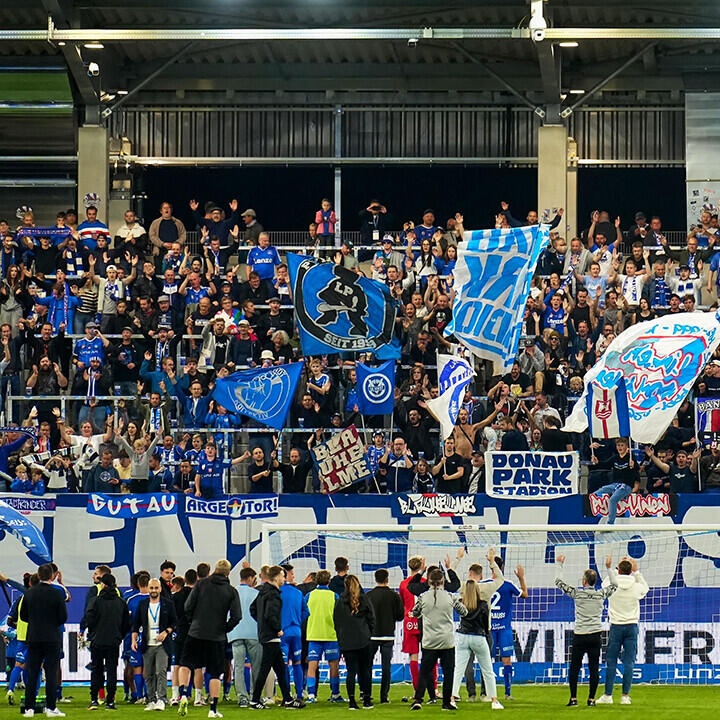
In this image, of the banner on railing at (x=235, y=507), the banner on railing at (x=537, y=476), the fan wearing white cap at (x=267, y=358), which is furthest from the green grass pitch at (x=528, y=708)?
the fan wearing white cap at (x=267, y=358)

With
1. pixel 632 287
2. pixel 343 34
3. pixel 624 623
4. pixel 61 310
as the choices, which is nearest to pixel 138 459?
pixel 61 310

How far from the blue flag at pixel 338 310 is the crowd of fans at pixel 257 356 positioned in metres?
0.72

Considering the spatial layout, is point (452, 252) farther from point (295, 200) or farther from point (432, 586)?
point (432, 586)

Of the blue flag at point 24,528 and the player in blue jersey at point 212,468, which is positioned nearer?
the blue flag at point 24,528

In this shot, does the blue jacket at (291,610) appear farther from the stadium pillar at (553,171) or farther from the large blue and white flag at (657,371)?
the stadium pillar at (553,171)

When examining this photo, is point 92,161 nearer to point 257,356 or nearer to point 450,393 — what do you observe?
point 257,356

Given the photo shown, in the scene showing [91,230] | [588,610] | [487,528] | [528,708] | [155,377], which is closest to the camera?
[588,610]

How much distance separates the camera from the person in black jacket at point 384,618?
67.1ft

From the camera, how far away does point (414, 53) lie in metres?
39.4

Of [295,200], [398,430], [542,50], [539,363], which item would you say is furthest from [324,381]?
[295,200]

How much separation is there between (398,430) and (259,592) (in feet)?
27.7

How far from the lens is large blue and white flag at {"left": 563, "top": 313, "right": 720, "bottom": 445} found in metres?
24.8

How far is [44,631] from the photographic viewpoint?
18672 mm

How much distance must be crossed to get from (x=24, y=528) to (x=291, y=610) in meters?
4.48
